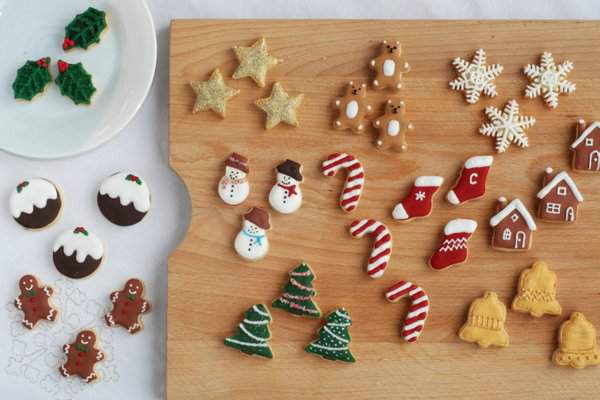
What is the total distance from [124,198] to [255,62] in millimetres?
340

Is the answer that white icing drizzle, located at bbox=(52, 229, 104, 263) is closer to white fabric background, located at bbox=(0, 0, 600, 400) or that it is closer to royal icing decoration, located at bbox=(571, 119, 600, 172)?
white fabric background, located at bbox=(0, 0, 600, 400)

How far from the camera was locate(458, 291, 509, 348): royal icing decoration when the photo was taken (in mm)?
1104

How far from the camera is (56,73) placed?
116 cm

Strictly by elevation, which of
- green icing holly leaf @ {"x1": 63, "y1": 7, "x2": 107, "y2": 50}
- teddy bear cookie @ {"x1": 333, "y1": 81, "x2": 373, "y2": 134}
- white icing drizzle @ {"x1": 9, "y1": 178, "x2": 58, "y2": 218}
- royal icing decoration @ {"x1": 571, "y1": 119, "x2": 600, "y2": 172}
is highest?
green icing holly leaf @ {"x1": 63, "y1": 7, "x2": 107, "y2": 50}

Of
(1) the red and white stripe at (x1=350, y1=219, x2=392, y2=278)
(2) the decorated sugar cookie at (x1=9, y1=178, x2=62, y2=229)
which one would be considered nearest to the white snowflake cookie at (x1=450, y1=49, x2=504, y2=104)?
(1) the red and white stripe at (x1=350, y1=219, x2=392, y2=278)

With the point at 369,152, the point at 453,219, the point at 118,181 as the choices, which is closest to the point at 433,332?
the point at 453,219

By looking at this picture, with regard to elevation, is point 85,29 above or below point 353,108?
above

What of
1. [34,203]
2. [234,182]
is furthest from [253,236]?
[34,203]

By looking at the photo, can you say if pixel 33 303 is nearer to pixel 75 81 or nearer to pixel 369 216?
pixel 75 81

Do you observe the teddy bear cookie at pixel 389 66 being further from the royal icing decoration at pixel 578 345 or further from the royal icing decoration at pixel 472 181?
the royal icing decoration at pixel 578 345

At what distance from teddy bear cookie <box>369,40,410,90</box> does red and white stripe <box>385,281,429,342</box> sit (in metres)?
0.35

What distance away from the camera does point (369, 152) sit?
1.12m

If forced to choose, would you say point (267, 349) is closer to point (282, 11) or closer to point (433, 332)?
point (433, 332)

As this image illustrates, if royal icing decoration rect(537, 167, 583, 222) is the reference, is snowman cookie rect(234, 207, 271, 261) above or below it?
below
